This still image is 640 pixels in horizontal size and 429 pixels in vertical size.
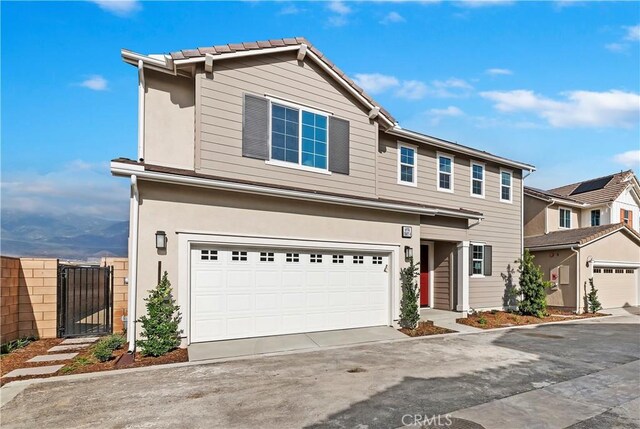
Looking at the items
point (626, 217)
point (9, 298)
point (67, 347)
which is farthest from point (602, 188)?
point (9, 298)

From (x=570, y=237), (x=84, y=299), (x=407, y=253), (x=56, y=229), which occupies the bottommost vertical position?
(x=84, y=299)

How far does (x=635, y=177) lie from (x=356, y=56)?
20.7 meters

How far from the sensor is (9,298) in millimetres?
7996

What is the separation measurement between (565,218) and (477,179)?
365 inches

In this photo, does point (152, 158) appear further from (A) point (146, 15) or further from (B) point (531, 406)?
(B) point (531, 406)

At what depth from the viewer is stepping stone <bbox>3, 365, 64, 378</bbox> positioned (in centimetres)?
614

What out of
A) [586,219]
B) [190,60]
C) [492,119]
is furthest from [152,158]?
[586,219]

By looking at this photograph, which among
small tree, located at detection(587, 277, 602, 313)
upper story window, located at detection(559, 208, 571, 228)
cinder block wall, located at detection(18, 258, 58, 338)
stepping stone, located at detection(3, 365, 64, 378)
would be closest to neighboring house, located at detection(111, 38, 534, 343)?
stepping stone, located at detection(3, 365, 64, 378)

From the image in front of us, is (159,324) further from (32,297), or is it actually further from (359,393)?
(359,393)

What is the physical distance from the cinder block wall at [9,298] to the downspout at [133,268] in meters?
3.02

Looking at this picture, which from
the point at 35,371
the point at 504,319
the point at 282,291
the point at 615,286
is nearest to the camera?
the point at 35,371

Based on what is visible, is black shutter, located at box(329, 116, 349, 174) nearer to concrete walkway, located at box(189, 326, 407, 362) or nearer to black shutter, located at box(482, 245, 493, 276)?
concrete walkway, located at box(189, 326, 407, 362)

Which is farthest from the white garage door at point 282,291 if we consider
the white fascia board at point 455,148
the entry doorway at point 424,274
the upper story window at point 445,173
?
the upper story window at point 445,173

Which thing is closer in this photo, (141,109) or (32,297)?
(141,109)
